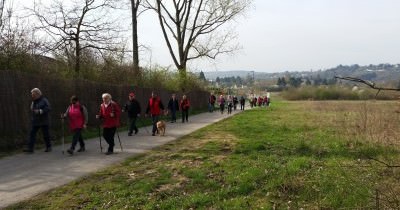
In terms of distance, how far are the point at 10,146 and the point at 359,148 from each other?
10352mm

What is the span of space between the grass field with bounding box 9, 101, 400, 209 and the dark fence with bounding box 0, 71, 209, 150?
4.76m

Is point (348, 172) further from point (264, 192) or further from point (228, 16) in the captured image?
point (228, 16)

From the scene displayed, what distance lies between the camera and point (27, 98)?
1698 cm

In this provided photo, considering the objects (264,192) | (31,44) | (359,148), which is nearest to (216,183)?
(264,192)

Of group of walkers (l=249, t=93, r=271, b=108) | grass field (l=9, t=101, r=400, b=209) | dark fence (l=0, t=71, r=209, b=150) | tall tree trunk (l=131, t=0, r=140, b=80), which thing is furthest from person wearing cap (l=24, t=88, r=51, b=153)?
group of walkers (l=249, t=93, r=271, b=108)

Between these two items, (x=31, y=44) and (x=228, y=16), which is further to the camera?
(x=228, y=16)

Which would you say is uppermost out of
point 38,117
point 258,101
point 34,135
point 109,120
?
point 38,117

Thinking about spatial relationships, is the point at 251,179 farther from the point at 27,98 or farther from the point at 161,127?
the point at 161,127

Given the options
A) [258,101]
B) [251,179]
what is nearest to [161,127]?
[251,179]

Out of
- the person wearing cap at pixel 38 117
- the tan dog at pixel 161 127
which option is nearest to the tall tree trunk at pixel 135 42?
the tan dog at pixel 161 127

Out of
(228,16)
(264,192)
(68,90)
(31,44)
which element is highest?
(228,16)

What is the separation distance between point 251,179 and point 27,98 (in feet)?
33.3

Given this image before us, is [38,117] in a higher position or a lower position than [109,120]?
higher

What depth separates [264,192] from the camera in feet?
28.8
